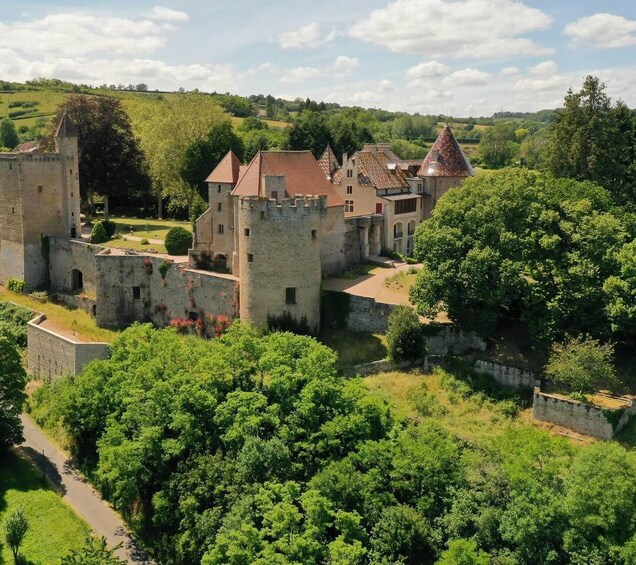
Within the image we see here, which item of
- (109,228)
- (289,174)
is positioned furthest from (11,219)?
(289,174)

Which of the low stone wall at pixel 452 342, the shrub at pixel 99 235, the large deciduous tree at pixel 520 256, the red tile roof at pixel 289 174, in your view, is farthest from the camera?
the shrub at pixel 99 235

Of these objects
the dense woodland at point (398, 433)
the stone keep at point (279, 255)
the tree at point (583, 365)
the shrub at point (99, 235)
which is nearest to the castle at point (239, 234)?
the stone keep at point (279, 255)

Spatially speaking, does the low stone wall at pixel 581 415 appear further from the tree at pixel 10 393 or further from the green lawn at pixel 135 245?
the green lawn at pixel 135 245

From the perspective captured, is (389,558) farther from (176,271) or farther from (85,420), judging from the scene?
(176,271)

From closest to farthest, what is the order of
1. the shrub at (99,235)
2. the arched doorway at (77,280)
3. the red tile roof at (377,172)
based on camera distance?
the arched doorway at (77,280) < the red tile roof at (377,172) < the shrub at (99,235)

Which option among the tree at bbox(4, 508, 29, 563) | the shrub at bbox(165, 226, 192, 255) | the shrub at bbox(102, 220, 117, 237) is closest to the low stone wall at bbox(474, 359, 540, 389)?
the tree at bbox(4, 508, 29, 563)

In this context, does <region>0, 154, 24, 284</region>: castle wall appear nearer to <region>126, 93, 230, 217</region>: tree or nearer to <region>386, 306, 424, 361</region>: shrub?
<region>126, 93, 230, 217</region>: tree

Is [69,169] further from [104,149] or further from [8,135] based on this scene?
[8,135]

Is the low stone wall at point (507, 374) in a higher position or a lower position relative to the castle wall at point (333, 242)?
lower
